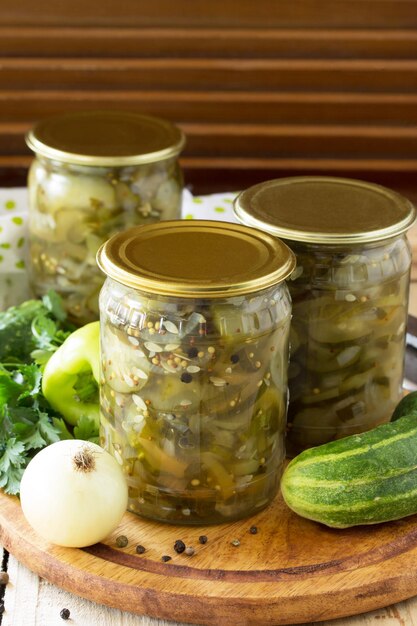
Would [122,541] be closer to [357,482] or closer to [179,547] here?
[179,547]

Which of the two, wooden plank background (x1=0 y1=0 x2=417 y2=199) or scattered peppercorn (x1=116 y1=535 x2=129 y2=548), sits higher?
wooden plank background (x1=0 y1=0 x2=417 y2=199)

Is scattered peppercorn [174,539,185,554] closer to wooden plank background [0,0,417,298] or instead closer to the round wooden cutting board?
the round wooden cutting board

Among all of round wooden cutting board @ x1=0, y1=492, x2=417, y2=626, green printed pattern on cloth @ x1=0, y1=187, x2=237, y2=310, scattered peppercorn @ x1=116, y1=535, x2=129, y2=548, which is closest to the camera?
round wooden cutting board @ x1=0, y1=492, x2=417, y2=626

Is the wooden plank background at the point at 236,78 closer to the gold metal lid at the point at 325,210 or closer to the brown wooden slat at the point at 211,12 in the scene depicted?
the brown wooden slat at the point at 211,12

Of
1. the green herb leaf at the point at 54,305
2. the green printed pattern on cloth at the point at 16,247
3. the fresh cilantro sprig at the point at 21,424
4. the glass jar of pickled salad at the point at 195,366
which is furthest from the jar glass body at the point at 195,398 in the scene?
the green printed pattern on cloth at the point at 16,247

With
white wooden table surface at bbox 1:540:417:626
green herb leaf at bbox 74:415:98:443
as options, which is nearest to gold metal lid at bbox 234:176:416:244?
green herb leaf at bbox 74:415:98:443

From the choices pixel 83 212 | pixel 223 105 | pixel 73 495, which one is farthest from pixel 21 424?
pixel 223 105

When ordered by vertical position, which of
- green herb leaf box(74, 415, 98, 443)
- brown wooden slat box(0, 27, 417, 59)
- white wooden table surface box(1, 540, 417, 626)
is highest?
brown wooden slat box(0, 27, 417, 59)
